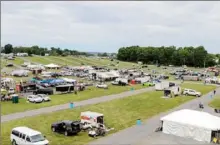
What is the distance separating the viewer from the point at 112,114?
2916cm

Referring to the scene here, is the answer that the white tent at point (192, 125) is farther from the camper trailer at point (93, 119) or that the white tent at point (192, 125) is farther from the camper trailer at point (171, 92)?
the camper trailer at point (171, 92)

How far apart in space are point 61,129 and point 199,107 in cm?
1847

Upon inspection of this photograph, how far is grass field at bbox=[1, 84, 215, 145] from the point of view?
840 inches

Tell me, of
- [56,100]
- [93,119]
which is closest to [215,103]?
[93,119]

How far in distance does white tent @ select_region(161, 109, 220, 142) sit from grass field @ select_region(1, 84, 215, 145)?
405cm

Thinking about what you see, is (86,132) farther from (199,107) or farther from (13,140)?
(199,107)

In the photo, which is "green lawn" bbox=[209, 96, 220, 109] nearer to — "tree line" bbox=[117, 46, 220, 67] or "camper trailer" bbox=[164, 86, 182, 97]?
"camper trailer" bbox=[164, 86, 182, 97]

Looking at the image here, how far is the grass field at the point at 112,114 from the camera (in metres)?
21.3

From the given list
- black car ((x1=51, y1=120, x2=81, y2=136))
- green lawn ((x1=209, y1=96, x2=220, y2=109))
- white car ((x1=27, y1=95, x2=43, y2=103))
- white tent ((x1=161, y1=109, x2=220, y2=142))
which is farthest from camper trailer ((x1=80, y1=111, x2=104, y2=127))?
green lawn ((x1=209, y1=96, x2=220, y2=109))

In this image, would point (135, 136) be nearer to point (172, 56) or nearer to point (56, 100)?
point (56, 100)

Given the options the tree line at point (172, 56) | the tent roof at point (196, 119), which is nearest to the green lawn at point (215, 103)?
the tent roof at point (196, 119)

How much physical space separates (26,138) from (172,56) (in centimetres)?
9933

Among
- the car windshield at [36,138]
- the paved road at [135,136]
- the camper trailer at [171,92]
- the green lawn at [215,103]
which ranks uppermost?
the camper trailer at [171,92]

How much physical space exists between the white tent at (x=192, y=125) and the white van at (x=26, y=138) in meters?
9.65
